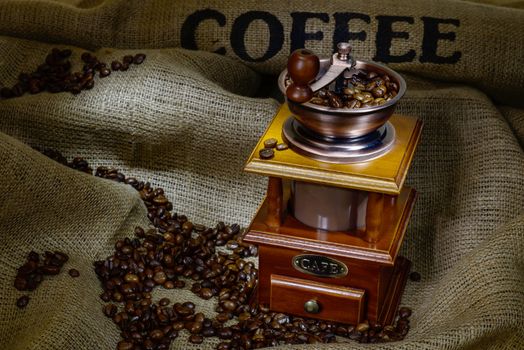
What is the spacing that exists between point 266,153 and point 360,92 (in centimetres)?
26

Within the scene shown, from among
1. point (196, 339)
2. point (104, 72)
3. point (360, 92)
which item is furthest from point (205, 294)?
point (104, 72)

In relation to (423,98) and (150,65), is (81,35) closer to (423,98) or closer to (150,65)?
(150,65)

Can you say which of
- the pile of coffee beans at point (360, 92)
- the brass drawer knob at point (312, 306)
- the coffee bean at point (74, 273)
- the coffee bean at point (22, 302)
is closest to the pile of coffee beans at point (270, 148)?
the pile of coffee beans at point (360, 92)

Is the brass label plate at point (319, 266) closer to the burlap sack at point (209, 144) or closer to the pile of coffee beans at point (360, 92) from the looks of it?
the burlap sack at point (209, 144)

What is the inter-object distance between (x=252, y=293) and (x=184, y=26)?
0.98 m

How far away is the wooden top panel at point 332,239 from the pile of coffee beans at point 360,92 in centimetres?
29

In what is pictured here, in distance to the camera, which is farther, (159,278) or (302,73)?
(159,278)

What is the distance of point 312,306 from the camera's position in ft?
7.36

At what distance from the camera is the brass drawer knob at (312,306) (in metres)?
2.24

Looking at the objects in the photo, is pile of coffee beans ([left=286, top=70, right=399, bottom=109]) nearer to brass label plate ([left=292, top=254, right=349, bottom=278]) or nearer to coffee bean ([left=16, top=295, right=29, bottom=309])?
brass label plate ([left=292, top=254, right=349, bottom=278])

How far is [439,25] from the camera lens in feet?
9.16

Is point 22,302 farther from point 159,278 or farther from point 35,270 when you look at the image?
point 159,278

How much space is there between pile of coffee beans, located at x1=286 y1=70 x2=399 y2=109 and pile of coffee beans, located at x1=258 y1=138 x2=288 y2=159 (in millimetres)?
142

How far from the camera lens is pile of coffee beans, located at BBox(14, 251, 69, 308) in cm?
225
